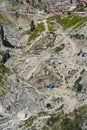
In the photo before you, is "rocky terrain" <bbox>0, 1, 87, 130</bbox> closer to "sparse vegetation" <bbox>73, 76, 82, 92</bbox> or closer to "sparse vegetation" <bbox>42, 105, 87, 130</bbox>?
"sparse vegetation" <bbox>73, 76, 82, 92</bbox>

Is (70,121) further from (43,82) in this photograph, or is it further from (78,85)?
(43,82)

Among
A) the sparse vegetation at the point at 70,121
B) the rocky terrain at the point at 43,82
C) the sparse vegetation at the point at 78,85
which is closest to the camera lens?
the sparse vegetation at the point at 70,121

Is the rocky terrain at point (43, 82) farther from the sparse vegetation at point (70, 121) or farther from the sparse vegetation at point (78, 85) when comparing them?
the sparse vegetation at point (70, 121)

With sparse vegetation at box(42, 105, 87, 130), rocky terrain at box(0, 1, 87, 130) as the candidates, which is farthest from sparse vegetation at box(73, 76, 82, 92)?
sparse vegetation at box(42, 105, 87, 130)

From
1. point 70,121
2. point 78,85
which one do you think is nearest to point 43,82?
point 78,85

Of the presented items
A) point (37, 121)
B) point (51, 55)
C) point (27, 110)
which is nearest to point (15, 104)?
point (27, 110)

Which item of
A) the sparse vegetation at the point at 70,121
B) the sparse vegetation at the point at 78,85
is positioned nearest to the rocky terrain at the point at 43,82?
the sparse vegetation at the point at 78,85

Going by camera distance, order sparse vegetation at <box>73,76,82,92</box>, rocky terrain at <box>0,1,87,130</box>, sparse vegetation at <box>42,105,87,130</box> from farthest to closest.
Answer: sparse vegetation at <box>73,76,82,92</box> < rocky terrain at <box>0,1,87,130</box> < sparse vegetation at <box>42,105,87,130</box>

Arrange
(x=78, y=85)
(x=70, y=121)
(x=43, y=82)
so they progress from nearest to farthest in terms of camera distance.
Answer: (x=70, y=121)
(x=78, y=85)
(x=43, y=82)
